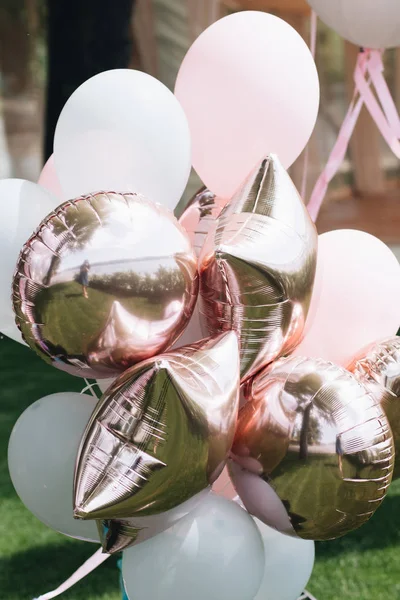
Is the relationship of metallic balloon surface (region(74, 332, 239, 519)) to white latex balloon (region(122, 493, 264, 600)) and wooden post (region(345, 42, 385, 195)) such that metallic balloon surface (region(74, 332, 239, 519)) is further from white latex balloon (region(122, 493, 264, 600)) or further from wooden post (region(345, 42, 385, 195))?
wooden post (region(345, 42, 385, 195))

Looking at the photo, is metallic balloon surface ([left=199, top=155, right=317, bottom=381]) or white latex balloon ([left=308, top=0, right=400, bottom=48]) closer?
metallic balloon surface ([left=199, top=155, right=317, bottom=381])

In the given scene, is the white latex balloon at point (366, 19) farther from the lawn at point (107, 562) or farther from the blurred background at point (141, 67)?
the blurred background at point (141, 67)

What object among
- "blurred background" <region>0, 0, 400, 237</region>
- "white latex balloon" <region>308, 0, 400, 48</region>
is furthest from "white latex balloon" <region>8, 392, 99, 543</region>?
"blurred background" <region>0, 0, 400, 237</region>

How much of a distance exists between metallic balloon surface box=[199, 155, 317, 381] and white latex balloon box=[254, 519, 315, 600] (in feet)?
1.06

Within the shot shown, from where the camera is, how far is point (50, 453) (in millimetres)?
1101

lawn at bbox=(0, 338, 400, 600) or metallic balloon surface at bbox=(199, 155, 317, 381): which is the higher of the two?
metallic balloon surface at bbox=(199, 155, 317, 381)

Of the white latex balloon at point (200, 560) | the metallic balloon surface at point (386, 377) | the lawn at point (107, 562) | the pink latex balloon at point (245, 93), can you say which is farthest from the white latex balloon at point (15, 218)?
the lawn at point (107, 562)

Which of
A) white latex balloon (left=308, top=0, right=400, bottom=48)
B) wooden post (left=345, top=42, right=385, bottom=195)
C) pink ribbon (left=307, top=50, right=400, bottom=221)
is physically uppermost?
white latex balloon (left=308, top=0, right=400, bottom=48)

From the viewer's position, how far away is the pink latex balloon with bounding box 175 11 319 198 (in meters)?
1.17

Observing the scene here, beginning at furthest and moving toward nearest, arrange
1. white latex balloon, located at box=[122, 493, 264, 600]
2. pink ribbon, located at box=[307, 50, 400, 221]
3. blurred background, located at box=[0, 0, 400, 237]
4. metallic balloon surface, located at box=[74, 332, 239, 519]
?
blurred background, located at box=[0, 0, 400, 237] < pink ribbon, located at box=[307, 50, 400, 221] < white latex balloon, located at box=[122, 493, 264, 600] < metallic balloon surface, located at box=[74, 332, 239, 519]

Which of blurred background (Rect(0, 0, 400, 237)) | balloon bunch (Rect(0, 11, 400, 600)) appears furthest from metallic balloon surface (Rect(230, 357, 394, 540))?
blurred background (Rect(0, 0, 400, 237))

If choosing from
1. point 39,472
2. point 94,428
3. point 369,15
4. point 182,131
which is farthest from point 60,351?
point 369,15

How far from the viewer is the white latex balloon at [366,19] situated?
6.31 ft

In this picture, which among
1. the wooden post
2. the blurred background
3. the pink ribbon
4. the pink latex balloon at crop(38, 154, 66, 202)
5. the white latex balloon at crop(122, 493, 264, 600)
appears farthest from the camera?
the wooden post
